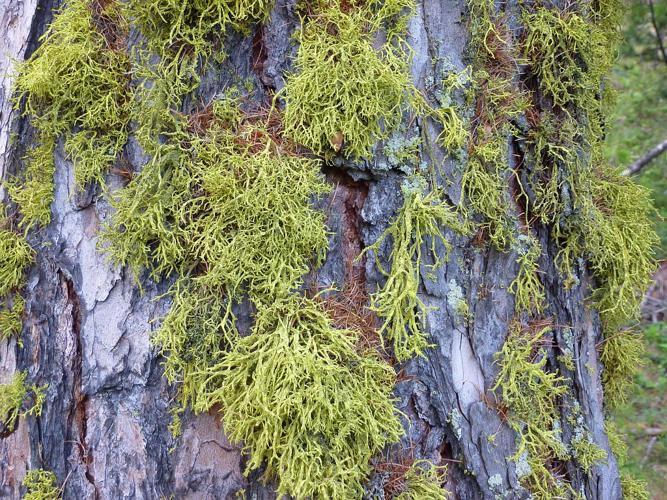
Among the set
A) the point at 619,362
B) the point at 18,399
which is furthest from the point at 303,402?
the point at 619,362

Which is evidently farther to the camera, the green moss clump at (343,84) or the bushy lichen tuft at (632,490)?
the bushy lichen tuft at (632,490)

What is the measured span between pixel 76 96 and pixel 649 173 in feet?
16.2

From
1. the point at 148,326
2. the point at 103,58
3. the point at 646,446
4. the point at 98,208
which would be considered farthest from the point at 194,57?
the point at 646,446

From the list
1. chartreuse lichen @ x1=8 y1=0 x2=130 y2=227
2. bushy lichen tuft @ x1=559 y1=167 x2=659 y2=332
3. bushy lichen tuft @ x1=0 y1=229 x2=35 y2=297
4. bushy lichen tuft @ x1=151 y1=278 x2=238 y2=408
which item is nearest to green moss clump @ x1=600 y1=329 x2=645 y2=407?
bushy lichen tuft @ x1=559 y1=167 x2=659 y2=332

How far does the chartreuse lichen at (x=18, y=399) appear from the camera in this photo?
4.86 ft

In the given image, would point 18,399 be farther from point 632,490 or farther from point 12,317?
point 632,490

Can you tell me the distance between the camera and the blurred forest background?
174 inches

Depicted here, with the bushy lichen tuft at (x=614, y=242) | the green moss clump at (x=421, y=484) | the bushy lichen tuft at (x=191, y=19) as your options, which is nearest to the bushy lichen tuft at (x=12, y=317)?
the bushy lichen tuft at (x=191, y=19)

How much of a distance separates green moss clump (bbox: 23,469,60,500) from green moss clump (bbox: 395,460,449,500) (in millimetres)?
941

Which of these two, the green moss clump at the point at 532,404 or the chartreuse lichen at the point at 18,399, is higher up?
the chartreuse lichen at the point at 18,399

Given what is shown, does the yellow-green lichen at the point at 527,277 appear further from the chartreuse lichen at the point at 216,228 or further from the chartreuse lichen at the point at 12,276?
the chartreuse lichen at the point at 12,276

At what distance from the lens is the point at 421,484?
1431 mm

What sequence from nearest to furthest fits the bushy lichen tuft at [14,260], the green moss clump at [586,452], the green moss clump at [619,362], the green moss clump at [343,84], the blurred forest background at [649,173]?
the green moss clump at [343,84]
the bushy lichen tuft at [14,260]
the green moss clump at [586,452]
the green moss clump at [619,362]
the blurred forest background at [649,173]

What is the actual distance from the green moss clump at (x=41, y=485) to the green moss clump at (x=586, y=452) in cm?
152
